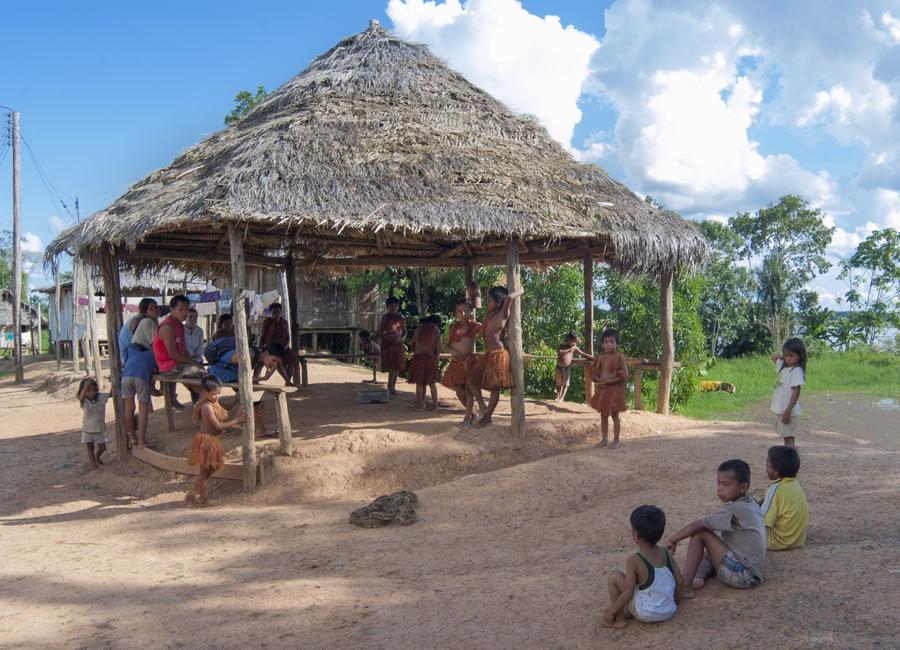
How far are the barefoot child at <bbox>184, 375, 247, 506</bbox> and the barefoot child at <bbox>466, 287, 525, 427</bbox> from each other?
2.65 metres

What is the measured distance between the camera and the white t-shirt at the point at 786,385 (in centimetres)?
573

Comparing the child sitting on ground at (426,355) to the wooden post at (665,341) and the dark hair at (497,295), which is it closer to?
the dark hair at (497,295)

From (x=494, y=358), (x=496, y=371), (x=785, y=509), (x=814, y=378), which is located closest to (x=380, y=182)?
(x=494, y=358)

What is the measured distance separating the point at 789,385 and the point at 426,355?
4.24 metres

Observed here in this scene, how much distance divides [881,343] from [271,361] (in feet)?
69.3

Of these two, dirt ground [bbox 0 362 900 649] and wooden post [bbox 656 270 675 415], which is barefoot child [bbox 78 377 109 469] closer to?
dirt ground [bbox 0 362 900 649]

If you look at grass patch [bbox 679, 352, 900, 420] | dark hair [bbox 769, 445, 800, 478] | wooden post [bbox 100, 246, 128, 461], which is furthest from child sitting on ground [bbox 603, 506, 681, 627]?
grass patch [bbox 679, 352, 900, 420]

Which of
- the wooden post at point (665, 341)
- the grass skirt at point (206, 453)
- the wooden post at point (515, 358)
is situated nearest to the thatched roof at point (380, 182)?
the wooden post at point (515, 358)

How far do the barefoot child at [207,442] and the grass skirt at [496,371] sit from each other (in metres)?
2.65

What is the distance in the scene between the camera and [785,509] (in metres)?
3.86

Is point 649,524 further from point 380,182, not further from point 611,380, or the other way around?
point 380,182

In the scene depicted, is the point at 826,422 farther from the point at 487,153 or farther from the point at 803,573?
the point at 803,573

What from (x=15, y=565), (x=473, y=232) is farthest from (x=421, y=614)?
(x=473, y=232)

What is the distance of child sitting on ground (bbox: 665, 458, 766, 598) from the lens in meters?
3.35
